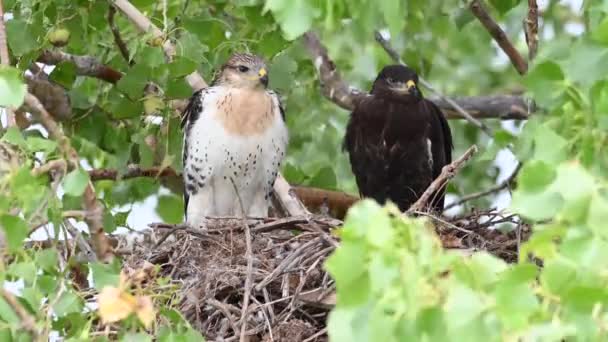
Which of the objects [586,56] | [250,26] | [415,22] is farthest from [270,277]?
[415,22]

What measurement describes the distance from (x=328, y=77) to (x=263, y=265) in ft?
6.21

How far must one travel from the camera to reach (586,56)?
10.4 feet

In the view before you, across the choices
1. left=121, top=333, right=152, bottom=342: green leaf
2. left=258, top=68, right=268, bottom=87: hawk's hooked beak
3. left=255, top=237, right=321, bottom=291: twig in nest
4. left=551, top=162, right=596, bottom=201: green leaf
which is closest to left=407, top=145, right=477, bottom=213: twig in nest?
left=255, top=237, right=321, bottom=291: twig in nest

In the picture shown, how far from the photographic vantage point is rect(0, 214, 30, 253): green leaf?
338 centimetres

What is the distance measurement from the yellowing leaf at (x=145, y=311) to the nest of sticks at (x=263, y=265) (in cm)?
92

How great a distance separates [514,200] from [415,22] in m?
4.07

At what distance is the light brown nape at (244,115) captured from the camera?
6.46m

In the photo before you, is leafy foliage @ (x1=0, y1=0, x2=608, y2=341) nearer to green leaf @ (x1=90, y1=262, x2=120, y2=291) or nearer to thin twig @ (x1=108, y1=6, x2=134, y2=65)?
green leaf @ (x1=90, y1=262, x2=120, y2=291)

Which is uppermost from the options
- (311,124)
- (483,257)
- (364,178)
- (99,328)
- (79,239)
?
(311,124)

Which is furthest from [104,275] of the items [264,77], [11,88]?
[264,77]

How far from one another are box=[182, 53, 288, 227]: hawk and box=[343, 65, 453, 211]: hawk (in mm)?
365

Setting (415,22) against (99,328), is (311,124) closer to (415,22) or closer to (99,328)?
(415,22)

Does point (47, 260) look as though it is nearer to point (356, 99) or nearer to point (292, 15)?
point (292, 15)

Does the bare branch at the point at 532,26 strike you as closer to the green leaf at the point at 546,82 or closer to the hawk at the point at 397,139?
the hawk at the point at 397,139
